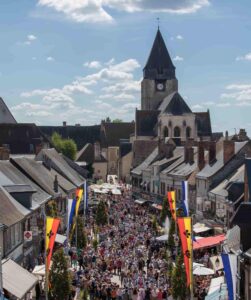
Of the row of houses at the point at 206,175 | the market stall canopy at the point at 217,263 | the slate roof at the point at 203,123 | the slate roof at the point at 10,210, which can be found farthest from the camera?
the slate roof at the point at 203,123

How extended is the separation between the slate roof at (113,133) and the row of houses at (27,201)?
311 feet

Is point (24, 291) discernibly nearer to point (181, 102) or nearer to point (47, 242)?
point (47, 242)

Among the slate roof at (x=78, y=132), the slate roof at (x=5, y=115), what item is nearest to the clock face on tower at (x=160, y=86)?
the slate roof at (x=78, y=132)

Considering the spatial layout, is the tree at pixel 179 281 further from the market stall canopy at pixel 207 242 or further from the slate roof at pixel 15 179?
the slate roof at pixel 15 179

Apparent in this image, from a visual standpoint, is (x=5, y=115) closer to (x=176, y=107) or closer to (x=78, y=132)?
(x=176, y=107)

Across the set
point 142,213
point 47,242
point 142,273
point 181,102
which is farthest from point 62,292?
point 181,102

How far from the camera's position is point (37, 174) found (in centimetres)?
5806

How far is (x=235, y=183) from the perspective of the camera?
4912 centimetres

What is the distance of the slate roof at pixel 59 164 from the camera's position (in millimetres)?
71875

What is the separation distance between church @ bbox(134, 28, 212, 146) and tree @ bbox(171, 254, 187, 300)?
73.4 metres

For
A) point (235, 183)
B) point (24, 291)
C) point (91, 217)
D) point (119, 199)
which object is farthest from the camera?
point (119, 199)

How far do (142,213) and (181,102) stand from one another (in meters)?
54.4

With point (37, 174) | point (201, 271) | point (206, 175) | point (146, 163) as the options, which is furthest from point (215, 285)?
point (146, 163)

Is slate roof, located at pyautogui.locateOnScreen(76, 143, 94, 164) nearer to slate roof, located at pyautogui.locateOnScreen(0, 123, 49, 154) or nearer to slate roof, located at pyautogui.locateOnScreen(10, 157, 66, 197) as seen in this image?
slate roof, located at pyautogui.locateOnScreen(0, 123, 49, 154)
